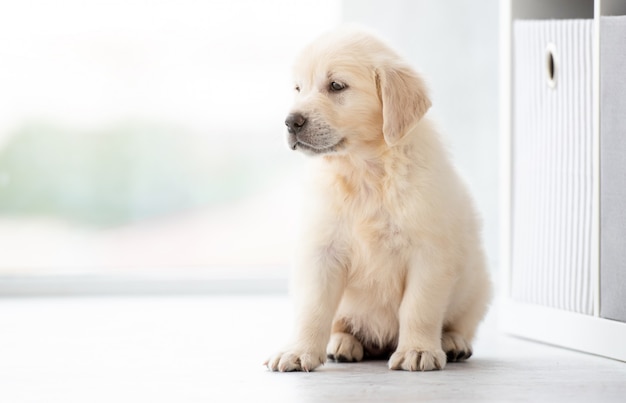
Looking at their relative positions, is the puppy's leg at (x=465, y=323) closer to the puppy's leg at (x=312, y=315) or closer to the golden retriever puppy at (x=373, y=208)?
the golden retriever puppy at (x=373, y=208)

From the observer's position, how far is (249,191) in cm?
473

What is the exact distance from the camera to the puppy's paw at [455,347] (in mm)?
2584

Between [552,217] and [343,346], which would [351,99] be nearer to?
[343,346]

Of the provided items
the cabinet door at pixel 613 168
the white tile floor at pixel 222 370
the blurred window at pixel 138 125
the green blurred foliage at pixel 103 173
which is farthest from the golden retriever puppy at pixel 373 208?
the green blurred foliage at pixel 103 173

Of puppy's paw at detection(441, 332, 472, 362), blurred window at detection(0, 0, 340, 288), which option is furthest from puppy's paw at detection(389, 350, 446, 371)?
blurred window at detection(0, 0, 340, 288)

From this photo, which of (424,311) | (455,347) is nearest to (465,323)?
(455,347)

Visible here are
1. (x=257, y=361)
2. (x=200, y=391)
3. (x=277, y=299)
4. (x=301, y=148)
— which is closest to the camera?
(x=200, y=391)

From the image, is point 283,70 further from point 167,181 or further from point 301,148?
point 301,148

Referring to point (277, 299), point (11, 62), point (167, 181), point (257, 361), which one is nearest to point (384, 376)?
point (257, 361)

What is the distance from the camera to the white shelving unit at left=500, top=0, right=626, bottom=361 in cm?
272

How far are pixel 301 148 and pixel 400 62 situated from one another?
32 cm

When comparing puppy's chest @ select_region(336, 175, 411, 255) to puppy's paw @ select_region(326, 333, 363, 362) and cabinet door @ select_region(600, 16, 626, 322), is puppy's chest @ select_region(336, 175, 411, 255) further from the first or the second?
cabinet door @ select_region(600, 16, 626, 322)

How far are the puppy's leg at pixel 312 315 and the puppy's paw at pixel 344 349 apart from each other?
0.15 meters

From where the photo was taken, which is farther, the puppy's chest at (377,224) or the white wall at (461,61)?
the white wall at (461,61)
